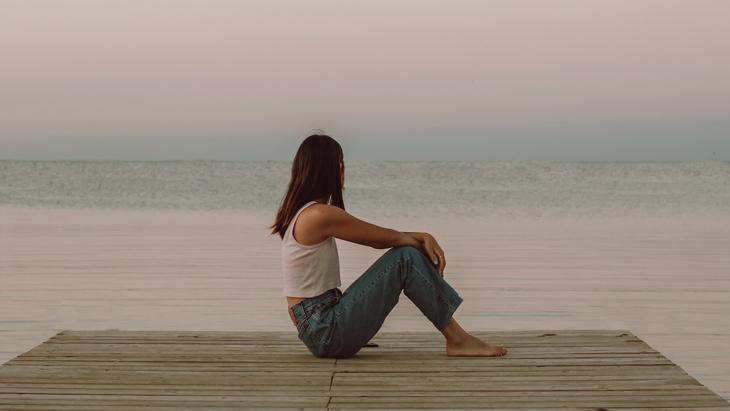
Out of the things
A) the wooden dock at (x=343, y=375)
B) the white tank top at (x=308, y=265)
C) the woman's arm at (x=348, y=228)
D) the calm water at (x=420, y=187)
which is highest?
the woman's arm at (x=348, y=228)

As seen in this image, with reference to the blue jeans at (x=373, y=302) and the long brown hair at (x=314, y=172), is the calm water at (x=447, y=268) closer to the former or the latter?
the blue jeans at (x=373, y=302)

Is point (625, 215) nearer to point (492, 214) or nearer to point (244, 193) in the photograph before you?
point (492, 214)

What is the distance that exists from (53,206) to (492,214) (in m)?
9.33

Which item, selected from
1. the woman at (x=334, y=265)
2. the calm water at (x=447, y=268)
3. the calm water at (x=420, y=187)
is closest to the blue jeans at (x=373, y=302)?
the woman at (x=334, y=265)

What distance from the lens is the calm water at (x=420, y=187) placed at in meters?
19.9

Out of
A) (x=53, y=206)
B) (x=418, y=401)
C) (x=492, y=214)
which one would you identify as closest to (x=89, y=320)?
(x=418, y=401)

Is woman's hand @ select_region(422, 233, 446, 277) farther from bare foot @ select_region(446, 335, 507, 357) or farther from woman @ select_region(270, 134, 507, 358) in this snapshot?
bare foot @ select_region(446, 335, 507, 357)

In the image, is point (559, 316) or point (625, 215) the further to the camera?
point (625, 215)

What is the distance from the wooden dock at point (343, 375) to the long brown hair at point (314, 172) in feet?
2.53

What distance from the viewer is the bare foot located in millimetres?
4551

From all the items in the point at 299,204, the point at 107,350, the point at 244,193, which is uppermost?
the point at 299,204

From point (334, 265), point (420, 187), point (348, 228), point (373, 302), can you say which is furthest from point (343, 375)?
point (420, 187)

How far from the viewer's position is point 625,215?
57.5 ft

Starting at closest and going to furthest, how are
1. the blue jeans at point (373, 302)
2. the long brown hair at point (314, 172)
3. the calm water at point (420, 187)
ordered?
the long brown hair at point (314, 172) < the blue jeans at point (373, 302) < the calm water at point (420, 187)
